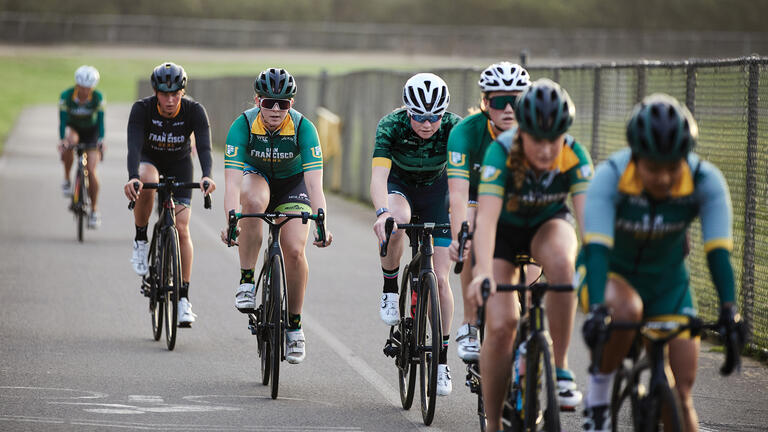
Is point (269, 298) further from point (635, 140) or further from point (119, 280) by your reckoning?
point (119, 280)

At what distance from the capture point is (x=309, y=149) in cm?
820

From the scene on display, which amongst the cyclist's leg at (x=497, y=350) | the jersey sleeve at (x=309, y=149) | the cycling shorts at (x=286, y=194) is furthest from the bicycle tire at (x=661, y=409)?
the cycling shorts at (x=286, y=194)

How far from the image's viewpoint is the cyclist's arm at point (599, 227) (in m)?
4.80

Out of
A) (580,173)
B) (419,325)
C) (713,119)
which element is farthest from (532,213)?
(713,119)

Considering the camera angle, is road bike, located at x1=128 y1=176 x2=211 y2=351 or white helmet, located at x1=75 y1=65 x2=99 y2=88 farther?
white helmet, located at x1=75 y1=65 x2=99 y2=88

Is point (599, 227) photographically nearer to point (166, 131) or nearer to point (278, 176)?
point (278, 176)

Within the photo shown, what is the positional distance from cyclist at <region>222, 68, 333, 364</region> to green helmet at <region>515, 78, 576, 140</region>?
9.29 feet

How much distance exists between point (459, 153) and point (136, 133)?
3.89 m

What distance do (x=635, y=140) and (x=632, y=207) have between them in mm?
315

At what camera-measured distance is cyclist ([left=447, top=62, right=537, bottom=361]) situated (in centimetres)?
672

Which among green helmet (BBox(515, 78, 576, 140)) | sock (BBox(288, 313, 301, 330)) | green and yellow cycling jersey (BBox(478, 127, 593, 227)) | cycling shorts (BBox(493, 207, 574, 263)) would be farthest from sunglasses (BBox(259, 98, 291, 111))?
green helmet (BBox(515, 78, 576, 140))

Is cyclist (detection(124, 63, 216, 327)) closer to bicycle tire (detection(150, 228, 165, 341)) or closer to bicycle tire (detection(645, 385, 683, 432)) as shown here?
bicycle tire (detection(150, 228, 165, 341))

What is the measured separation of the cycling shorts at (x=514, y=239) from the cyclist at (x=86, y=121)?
1118 centimetres

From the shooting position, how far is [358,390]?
812 cm
